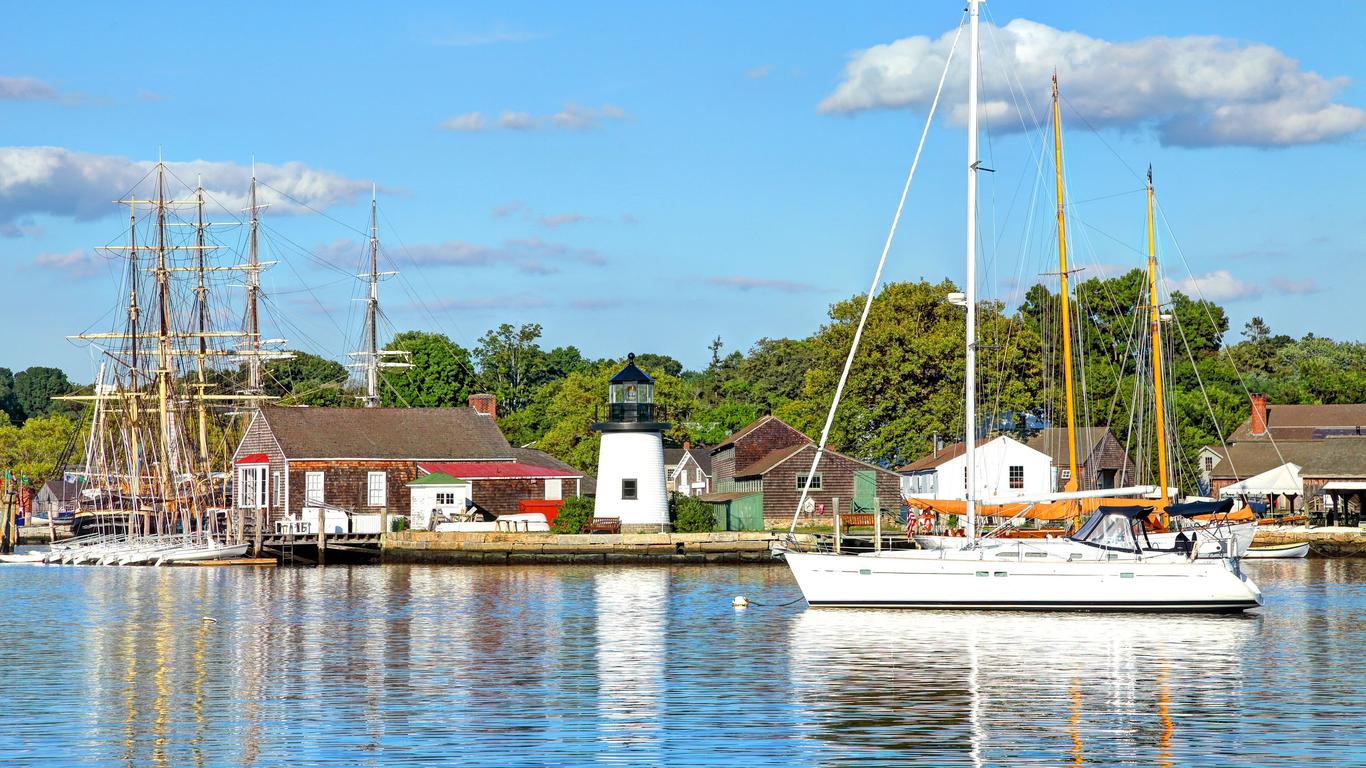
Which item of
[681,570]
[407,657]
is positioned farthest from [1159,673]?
[681,570]

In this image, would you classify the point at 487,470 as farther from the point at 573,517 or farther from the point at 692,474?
the point at 692,474

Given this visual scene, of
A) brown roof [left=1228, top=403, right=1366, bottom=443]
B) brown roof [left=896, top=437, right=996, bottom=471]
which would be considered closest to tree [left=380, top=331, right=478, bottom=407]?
brown roof [left=896, top=437, right=996, bottom=471]

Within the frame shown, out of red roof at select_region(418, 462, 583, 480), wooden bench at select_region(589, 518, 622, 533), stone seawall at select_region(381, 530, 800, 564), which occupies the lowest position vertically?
stone seawall at select_region(381, 530, 800, 564)

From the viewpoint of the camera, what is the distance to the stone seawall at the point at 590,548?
66.2m

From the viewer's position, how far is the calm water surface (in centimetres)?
2200

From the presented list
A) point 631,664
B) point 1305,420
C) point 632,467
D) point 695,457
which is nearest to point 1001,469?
point 632,467

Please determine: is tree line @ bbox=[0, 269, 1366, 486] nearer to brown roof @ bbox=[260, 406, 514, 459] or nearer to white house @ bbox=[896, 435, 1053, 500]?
white house @ bbox=[896, 435, 1053, 500]

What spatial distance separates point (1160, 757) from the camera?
2127 centimetres

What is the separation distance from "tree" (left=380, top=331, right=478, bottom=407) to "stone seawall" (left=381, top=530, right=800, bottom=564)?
73658mm

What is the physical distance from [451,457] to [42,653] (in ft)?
142

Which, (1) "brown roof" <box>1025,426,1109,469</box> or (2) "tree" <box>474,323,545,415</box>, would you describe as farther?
(2) "tree" <box>474,323,545,415</box>

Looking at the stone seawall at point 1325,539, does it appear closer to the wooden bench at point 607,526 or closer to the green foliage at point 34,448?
the wooden bench at point 607,526

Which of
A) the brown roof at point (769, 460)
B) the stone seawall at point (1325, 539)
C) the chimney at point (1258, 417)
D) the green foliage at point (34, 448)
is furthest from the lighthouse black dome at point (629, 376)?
the green foliage at point (34, 448)

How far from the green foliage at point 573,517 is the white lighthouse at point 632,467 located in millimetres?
463
